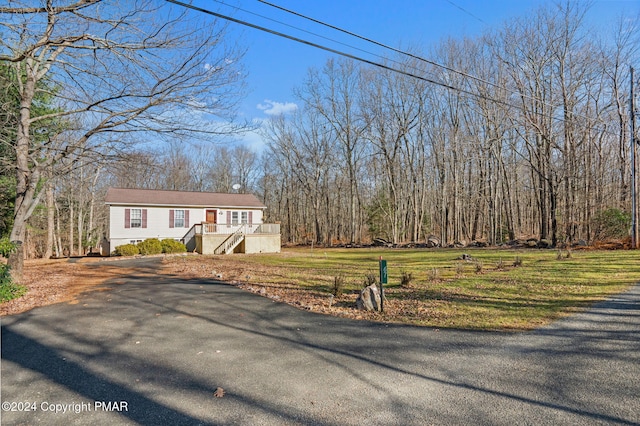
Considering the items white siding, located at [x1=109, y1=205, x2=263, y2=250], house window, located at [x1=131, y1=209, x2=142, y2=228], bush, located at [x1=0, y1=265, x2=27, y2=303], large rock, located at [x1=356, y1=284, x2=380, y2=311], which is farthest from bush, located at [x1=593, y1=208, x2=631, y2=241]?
house window, located at [x1=131, y1=209, x2=142, y2=228]

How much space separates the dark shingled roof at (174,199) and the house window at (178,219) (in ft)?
1.89

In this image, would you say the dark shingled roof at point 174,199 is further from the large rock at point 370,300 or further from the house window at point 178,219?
the large rock at point 370,300

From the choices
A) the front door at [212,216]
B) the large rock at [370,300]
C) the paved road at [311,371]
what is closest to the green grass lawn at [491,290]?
the large rock at [370,300]

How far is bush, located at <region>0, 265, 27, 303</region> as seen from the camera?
23.8ft

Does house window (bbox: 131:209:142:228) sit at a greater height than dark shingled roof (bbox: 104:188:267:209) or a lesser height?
lesser

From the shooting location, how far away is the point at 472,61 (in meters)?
24.3

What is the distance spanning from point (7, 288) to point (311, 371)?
26.1 ft

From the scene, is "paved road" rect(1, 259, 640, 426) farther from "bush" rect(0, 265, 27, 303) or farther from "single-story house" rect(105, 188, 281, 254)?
"single-story house" rect(105, 188, 281, 254)

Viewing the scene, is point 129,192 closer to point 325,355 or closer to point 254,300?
point 254,300

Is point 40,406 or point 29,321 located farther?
point 29,321

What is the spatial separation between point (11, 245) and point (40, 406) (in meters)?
7.68

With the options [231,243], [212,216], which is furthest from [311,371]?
[212,216]

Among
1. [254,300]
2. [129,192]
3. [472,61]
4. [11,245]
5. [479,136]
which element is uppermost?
[472,61]

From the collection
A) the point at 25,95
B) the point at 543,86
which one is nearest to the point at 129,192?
the point at 25,95
